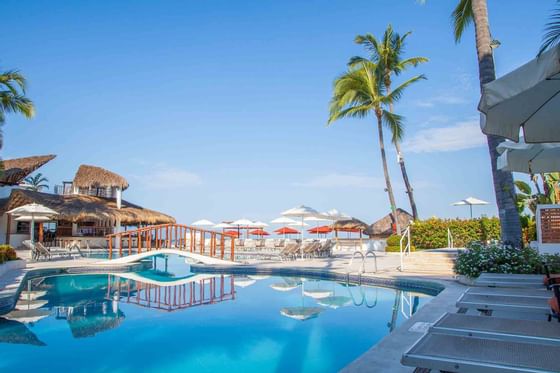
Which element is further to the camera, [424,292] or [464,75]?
[464,75]

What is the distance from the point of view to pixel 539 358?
2.07m

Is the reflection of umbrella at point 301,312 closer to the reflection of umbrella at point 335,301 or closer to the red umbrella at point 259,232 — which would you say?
the reflection of umbrella at point 335,301

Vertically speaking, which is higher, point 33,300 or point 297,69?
point 297,69

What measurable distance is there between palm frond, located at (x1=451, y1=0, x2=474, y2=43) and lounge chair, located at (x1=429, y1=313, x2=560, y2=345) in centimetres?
921

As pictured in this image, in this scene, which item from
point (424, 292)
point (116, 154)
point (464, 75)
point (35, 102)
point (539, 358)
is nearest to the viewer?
point (539, 358)

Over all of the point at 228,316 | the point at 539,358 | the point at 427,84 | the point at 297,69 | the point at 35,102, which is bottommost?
the point at 228,316

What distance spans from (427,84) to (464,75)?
405cm

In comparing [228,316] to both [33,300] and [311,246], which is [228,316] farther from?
[311,246]

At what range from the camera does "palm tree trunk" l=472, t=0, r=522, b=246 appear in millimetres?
7465

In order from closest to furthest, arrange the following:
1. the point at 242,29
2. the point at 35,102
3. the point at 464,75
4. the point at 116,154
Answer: the point at 35,102, the point at 464,75, the point at 242,29, the point at 116,154

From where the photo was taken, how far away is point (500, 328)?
8.55ft

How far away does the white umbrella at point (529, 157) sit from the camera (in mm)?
5176

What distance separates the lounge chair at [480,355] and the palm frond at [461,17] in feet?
31.7

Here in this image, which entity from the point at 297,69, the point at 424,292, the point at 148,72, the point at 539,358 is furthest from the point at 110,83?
the point at 539,358
